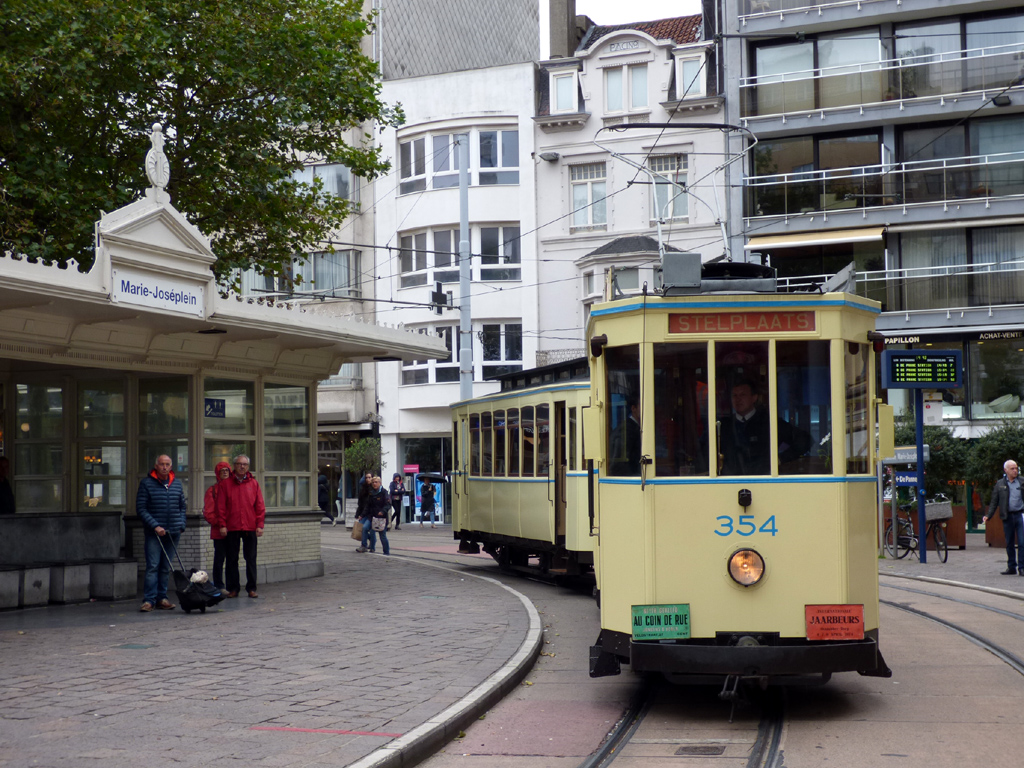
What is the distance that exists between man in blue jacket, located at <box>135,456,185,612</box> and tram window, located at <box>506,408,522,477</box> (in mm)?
5483

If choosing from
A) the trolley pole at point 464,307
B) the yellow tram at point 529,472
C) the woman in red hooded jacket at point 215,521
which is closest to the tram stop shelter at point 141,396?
the woman in red hooded jacket at point 215,521

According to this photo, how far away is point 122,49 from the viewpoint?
58.7 ft

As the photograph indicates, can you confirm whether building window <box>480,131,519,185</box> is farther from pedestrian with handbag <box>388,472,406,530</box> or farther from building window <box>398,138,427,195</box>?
pedestrian with handbag <box>388,472,406,530</box>

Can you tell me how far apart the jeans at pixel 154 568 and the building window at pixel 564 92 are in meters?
28.4

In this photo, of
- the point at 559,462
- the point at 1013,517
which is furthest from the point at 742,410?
the point at 1013,517

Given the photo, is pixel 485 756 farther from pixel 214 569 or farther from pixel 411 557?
pixel 411 557

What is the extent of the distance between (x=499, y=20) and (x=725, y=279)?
44024 millimetres

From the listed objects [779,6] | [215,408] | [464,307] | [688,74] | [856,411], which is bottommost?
[856,411]

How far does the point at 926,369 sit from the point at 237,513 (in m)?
13.2

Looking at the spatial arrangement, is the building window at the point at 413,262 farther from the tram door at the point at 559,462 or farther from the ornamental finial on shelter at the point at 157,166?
the ornamental finial on shelter at the point at 157,166

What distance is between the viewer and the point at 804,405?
26.3ft

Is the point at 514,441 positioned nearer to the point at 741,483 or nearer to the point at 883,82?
the point at 741,483

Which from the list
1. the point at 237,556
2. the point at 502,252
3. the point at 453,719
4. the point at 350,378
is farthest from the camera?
the point at 350,378

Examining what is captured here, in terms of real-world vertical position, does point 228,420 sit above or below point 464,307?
below
